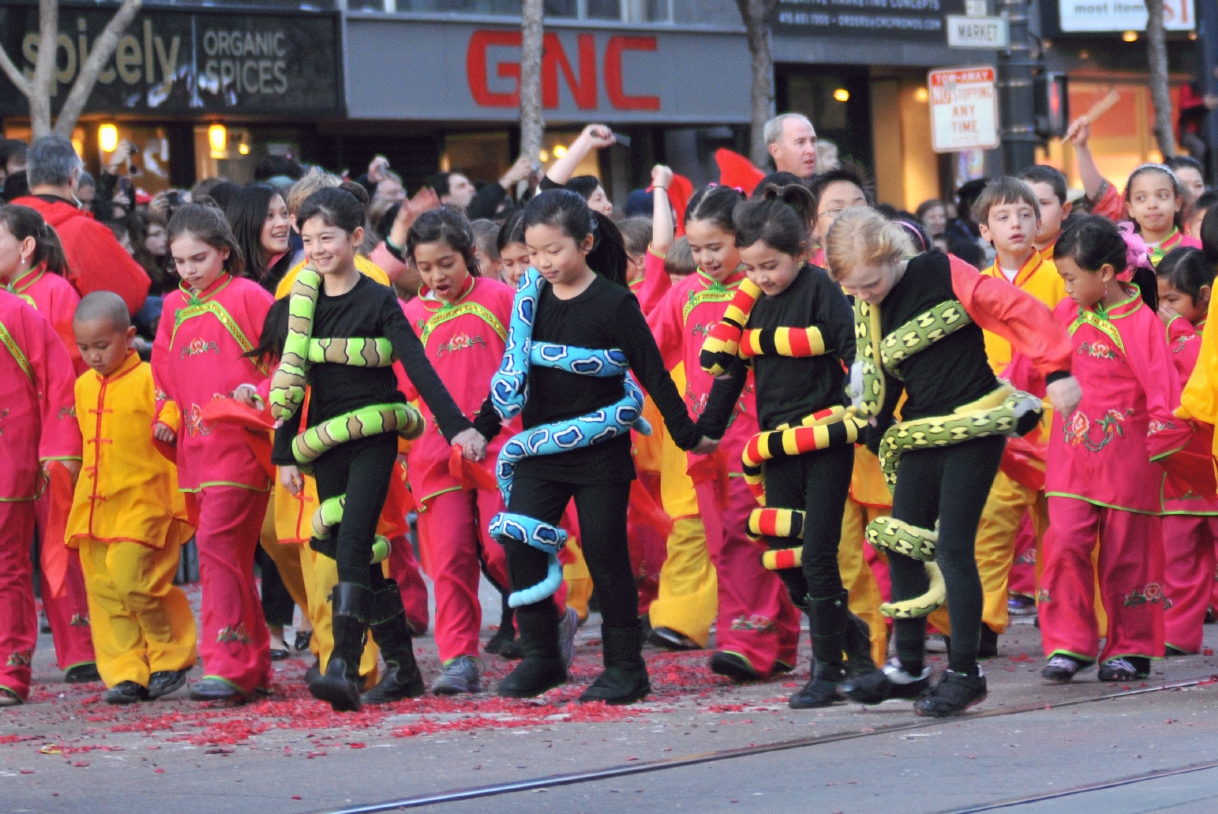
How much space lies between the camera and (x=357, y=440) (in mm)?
6766

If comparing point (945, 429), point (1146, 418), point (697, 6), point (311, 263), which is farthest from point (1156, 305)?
point (697, 6)

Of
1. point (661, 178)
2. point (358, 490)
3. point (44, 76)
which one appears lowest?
point (358, 490)

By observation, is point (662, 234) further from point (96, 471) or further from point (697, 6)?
point (697, 6)

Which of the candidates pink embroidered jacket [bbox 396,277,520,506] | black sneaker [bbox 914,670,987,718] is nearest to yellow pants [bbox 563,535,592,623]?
pink embroidered jacket [bbox 396,277,520,506]

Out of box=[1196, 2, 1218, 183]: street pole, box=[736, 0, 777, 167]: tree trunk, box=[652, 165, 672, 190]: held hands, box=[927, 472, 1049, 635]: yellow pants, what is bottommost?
box=[927, 472, 1049, 635]: yellow pants

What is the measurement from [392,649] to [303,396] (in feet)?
3.15

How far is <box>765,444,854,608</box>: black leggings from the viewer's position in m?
6.56

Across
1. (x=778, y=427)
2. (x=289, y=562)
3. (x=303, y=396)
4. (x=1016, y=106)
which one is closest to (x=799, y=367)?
(x=778, y=427)

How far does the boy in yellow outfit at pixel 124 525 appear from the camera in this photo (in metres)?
7.52

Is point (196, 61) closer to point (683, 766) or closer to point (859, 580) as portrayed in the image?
point (859, 580)

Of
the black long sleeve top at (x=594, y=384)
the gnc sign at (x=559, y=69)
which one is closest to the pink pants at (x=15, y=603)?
the black long sleeve top at (x=594, y=384)

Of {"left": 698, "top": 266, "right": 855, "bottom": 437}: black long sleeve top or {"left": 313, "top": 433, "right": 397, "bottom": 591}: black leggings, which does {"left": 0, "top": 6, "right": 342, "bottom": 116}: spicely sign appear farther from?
{"left": 698, "top": 266, "right": 855, "bottom": 437}: black long sleeve top

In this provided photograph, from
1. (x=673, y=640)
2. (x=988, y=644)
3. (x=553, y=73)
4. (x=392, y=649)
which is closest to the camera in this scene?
(x=392, y=649)

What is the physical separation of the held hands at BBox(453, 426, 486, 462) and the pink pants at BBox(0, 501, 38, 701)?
2104 mm
